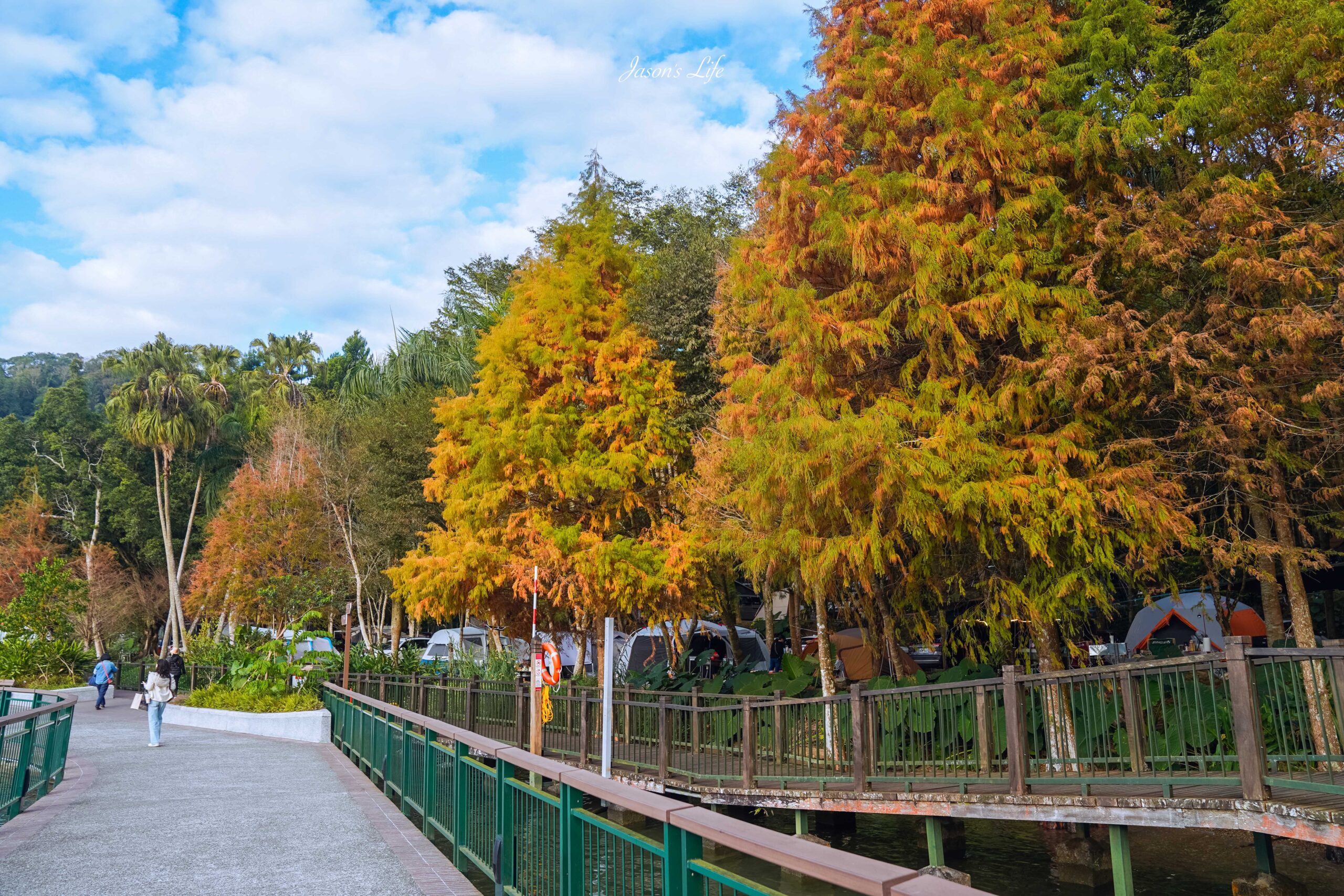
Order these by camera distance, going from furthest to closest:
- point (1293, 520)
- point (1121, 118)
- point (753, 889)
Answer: point (1293, 520)
point (1121, 118)
point (753, 889)

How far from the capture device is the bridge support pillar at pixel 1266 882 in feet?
29.5

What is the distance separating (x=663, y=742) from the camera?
12.8m

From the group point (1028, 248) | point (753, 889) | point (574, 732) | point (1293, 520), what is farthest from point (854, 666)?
point (753, 889)

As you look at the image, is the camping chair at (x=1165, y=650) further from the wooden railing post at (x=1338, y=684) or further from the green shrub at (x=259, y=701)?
the green shrub at (x=259, y=701)

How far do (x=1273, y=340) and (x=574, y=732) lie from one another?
37.8 feet

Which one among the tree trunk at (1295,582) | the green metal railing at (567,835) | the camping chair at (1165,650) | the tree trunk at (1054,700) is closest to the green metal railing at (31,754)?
the green metal railing at (567,835)

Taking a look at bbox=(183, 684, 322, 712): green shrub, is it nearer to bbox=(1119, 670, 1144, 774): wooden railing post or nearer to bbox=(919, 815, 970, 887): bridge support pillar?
bbox=(919, 815, 970, 887): bridge support pillar

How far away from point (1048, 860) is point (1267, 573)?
4482 mm

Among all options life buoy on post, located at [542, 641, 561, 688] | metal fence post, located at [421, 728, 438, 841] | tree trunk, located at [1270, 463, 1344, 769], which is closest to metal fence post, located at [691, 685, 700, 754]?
life buoy on post, located at [542, 641, 561, 688]

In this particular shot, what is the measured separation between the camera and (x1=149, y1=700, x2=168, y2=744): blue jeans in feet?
52.4

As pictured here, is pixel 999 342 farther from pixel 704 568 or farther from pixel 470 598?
pixel 470 598

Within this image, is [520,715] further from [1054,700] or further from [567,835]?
[567,835]

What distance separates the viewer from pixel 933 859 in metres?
10.3

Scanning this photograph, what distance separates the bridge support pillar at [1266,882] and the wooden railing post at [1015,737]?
7.06 ft
